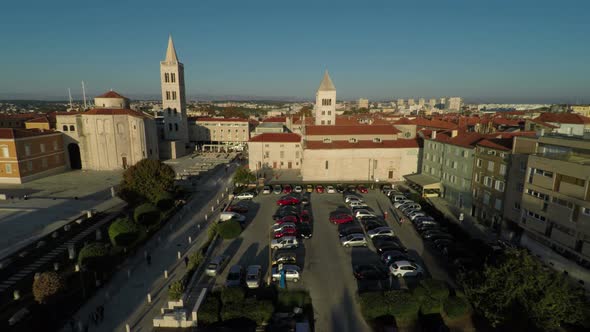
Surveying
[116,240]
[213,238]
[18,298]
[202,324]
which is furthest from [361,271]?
[18,298]

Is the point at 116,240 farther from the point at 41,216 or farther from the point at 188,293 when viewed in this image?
the point at 41,216

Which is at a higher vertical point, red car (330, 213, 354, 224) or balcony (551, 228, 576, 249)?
balcony (551, 228, 576, 249)

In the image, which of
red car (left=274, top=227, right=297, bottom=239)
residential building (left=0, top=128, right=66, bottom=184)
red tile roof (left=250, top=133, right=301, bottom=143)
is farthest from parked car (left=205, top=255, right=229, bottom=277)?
residential building (left=0, top=128, right=66, bottom=184)

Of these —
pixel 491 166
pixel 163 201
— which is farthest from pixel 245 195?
pixel 491 166

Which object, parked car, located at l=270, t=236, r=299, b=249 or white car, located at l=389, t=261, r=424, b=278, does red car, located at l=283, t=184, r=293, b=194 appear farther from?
white car, located at l=389, t=261, r=424, b=278

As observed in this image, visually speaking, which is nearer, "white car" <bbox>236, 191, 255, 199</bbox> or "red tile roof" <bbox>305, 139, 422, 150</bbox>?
"white car" <bbox>236, 191, 255, 199</bbox>

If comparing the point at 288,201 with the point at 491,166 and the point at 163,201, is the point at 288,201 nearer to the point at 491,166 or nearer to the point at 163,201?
the point at 163,201
